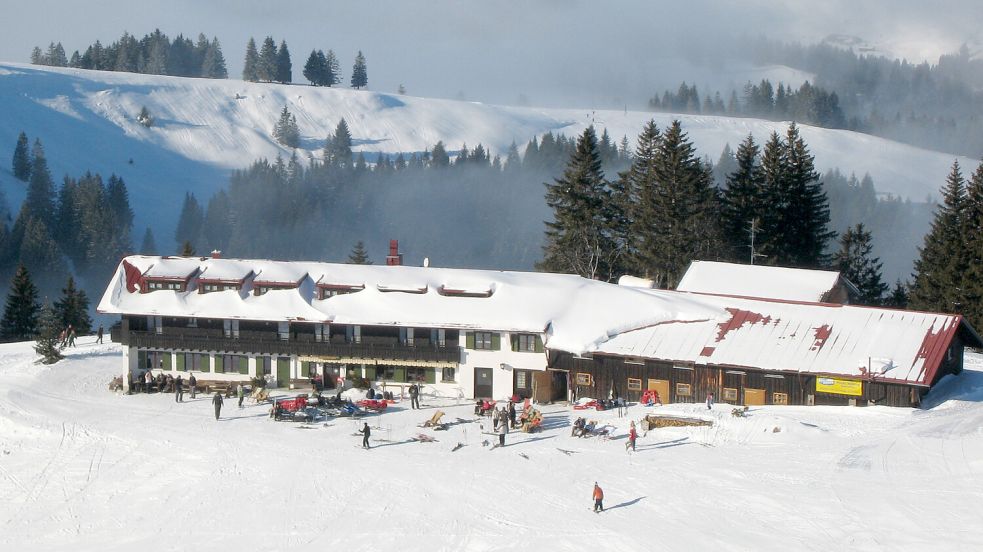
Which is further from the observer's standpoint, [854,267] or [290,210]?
[290,210]

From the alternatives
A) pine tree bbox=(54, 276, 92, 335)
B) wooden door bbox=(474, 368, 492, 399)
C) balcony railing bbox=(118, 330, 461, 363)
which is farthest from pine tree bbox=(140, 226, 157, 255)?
wooden door bbox=(474, 368, 492, 399)

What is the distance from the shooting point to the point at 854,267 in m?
80.6

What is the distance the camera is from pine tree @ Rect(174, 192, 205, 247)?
154 metres

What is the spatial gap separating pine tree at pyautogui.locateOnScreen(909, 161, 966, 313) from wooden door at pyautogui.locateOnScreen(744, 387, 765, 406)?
29.7m

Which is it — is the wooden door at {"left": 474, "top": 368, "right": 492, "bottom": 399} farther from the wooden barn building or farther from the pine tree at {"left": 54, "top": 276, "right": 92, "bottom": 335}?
the pine tree at {"left": 54, "top": 276, "right": 92, "bottom": 335}

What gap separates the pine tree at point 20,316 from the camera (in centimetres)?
8325

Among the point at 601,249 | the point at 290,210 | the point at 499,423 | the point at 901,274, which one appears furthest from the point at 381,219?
the point at 499,423

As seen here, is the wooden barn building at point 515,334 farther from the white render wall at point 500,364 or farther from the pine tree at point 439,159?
the pine tree at point 439,159

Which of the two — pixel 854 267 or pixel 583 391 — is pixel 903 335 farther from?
pixel 854 267

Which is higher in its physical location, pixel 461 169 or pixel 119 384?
pixel 461 169

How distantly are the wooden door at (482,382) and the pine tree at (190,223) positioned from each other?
106 metres

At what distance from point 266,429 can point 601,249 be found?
111 ft

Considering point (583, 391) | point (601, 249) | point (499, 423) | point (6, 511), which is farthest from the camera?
point (601, 249)

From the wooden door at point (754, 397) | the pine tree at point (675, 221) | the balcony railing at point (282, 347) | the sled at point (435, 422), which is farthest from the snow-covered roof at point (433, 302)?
the pine tree at point (675, 221)
